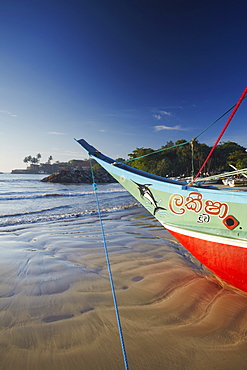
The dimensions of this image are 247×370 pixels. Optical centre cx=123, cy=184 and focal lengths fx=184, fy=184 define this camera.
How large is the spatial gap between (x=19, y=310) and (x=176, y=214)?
218cm

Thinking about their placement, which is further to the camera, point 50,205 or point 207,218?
point 50,205

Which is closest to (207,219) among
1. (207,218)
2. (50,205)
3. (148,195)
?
(207,218)

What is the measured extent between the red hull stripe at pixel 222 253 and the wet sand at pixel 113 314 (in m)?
0.29

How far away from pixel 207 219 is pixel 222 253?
1.48 ft

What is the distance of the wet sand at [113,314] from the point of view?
1536 mm

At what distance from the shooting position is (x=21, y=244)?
14.0ft

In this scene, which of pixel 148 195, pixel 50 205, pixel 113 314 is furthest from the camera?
Result: pixel 50 205

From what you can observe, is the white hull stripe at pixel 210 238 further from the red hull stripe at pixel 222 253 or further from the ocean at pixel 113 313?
the ocean at pixel 113 313

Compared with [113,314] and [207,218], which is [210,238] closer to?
[207,218]

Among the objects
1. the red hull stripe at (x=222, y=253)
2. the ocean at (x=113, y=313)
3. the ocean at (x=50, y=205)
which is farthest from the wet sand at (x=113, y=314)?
the ocean at (x=50, y=205)

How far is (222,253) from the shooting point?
7.39 feet

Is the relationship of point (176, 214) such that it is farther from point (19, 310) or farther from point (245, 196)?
point (19, 310)

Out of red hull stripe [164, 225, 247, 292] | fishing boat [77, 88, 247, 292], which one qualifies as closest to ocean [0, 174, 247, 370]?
red hull stripe [164, 225, 247, 292]

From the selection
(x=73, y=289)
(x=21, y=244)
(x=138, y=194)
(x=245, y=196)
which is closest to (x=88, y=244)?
(x=21, y=244)
